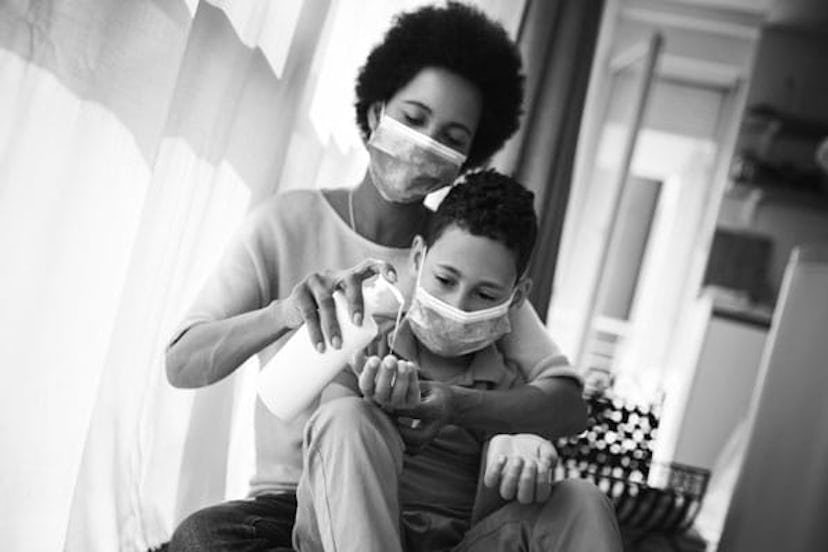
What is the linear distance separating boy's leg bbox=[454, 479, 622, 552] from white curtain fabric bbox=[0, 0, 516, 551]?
45 cm

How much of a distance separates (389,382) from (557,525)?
248 millimetres

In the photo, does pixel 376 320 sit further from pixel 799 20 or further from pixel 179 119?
pixel 799 20

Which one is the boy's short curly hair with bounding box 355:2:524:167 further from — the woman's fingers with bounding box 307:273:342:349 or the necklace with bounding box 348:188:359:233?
the woman's fingers with bounding box 307:273:342:349

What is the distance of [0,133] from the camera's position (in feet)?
3.12

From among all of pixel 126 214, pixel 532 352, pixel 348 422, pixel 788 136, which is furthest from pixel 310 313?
pixel 788 136

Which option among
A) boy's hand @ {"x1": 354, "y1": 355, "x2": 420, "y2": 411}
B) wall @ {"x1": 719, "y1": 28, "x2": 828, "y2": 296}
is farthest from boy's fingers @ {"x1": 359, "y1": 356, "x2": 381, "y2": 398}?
wall @ {"x1": 719, "y1": 28, "x2": 828, "y2": 296}

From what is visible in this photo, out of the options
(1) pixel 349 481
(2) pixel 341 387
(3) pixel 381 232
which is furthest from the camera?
(3) pixel 381 232

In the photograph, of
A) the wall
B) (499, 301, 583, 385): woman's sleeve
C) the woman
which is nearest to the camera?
the woman

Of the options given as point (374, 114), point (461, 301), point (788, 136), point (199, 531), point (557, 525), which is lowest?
point (199, 531)

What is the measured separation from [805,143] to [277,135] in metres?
4.54

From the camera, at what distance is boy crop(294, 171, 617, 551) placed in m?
1.07

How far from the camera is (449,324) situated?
4.36 ft

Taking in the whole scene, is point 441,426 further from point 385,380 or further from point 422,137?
point 422,137

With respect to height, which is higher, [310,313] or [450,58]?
[450,58]
